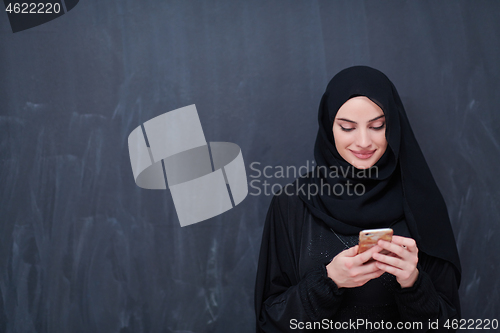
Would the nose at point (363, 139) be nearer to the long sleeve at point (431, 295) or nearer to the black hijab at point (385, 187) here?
the black hijab at point (385, 187)

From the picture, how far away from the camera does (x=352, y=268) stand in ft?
3.40

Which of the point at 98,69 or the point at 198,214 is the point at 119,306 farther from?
the point at 98,69

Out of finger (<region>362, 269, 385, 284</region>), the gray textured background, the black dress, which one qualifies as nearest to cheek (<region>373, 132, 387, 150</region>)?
the black dress

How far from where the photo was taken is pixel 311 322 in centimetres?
112

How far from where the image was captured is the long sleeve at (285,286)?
1100mm

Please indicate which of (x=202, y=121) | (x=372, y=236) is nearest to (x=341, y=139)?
(x=372, y=236)

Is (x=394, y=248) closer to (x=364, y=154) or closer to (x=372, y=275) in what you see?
(x=372, y=275)

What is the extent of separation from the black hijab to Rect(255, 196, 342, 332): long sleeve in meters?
0.12

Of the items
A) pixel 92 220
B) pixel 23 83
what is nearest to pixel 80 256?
pixel 92 220

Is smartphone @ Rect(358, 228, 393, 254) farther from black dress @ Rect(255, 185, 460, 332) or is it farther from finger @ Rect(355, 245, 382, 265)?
black dress @ Rect(255, 185, 460, 332)

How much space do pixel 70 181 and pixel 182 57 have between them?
630 millimetres

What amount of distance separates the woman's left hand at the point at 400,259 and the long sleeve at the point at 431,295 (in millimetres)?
41

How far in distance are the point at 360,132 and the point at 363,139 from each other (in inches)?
0.9

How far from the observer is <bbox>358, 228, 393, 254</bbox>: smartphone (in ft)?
3.17
